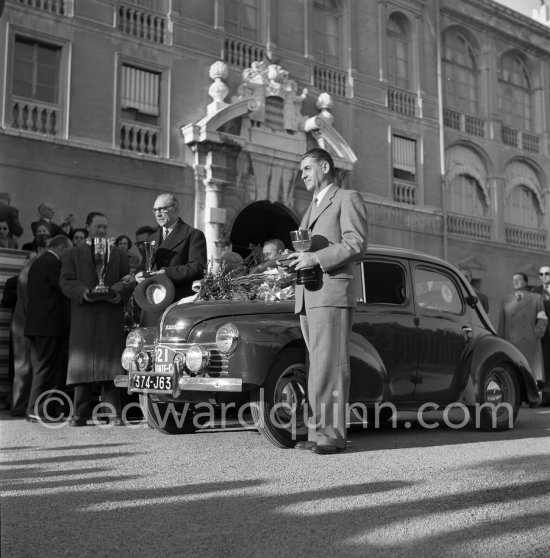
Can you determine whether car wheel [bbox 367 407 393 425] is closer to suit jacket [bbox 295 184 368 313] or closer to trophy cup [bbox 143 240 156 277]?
suit jacket [bbox 295 184 368 313]

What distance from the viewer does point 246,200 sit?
669 inches

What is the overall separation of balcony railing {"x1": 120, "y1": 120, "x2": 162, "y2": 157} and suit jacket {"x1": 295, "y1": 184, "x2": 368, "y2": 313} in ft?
34.9

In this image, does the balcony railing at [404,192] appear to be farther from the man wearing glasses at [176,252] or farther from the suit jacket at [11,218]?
the man wearing glasses at [176,252]

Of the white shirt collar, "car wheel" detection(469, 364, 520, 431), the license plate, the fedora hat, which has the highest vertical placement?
the white shirt collar

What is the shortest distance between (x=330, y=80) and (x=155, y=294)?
13.7 metres

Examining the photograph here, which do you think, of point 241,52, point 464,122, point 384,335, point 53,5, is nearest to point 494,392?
point 384,335

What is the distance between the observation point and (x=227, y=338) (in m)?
5.38

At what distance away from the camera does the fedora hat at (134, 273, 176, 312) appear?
6578 millimetres

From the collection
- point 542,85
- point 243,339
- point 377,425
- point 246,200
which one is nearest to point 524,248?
point 542,85

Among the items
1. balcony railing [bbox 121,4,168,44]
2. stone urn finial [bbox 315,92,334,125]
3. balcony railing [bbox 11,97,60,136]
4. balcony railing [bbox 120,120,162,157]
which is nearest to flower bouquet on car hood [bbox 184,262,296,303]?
balcony railing [bbox 11,97,60,136]

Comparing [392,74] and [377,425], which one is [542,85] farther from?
[377,425]

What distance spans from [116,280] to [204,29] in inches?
426

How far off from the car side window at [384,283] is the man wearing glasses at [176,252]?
1495 millimetres

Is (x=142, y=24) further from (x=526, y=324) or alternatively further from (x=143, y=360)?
(x=143, y=360)
